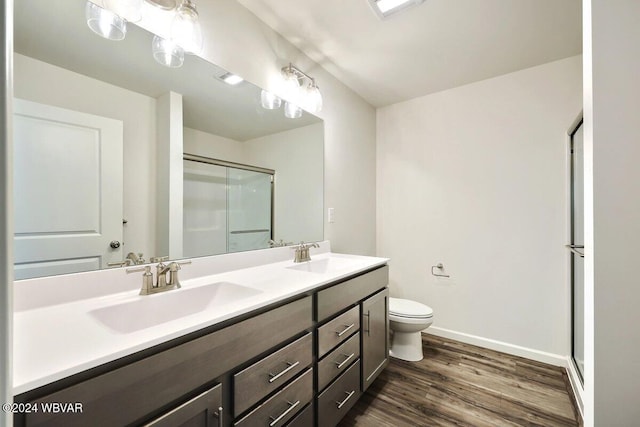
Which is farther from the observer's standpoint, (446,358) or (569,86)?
(446,358)

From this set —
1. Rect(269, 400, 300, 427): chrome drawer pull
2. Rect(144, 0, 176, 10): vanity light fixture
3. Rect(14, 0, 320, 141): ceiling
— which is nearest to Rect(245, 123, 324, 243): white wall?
Rect(14, 0, 320, 141): ceiling

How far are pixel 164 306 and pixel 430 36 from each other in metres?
2.21

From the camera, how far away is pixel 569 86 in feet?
6.46

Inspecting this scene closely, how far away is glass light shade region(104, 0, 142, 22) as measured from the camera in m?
1.00

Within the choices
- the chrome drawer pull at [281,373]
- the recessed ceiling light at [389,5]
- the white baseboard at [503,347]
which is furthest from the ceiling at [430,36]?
the white baseboard at [503,347]

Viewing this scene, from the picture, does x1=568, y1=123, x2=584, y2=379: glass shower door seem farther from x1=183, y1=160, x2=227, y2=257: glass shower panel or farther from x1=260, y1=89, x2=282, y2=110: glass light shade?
x1=183, y1=160, x2=227, y2=257: glass shower panel

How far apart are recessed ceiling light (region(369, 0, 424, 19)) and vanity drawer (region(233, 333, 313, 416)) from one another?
1.82 metres

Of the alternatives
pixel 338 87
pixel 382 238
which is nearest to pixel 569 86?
pixel 338 87

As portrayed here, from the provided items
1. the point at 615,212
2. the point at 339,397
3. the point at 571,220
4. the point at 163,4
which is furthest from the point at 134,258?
the point at 571,220

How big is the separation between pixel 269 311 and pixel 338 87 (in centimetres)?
205

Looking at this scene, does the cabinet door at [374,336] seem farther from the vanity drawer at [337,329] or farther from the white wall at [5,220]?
the white wall at [5,220]

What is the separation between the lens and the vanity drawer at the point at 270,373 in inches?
33.7

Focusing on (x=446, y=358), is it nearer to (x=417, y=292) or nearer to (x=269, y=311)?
(x=417, y=292)

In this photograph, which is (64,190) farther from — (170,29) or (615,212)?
(615,212)
